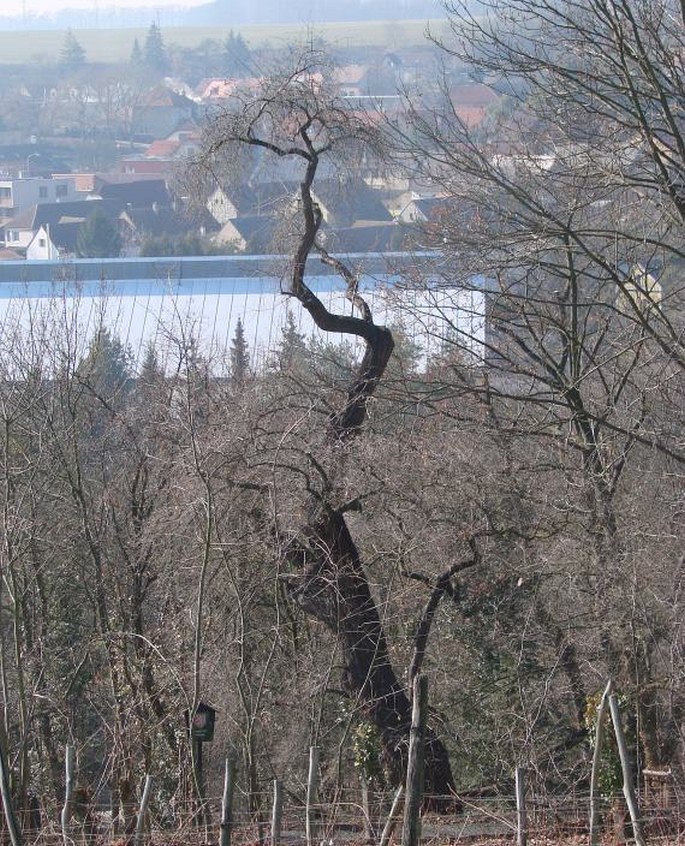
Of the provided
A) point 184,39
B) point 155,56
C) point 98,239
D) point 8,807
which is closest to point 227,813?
point 8,807

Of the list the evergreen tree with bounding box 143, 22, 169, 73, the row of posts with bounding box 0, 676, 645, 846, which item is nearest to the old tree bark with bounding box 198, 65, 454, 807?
the row of posts with bounding box 0, 676, 645, 846

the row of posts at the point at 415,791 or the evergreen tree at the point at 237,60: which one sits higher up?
the evergreen tree at the point at 237,60

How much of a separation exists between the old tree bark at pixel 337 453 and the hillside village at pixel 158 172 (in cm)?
36

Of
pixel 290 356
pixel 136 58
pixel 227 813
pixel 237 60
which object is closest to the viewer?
A: pixel 227 813

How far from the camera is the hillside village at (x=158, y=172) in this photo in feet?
43.0

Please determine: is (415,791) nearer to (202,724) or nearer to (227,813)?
(227,813)

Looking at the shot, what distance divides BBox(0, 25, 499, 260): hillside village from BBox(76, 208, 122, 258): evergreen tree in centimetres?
15

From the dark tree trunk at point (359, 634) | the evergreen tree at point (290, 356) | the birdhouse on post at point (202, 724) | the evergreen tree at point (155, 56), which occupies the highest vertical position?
the evergreen tree at point (155, 56)

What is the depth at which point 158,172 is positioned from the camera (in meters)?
97.7

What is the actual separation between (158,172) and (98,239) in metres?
34.8

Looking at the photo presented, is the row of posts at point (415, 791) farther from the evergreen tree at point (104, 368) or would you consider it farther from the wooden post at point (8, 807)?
the evergreen tree at point (104, 368)

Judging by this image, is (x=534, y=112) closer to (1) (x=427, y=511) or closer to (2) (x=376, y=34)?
(1) (x=427, y=511)

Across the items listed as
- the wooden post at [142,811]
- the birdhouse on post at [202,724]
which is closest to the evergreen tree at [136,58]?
the birdhouse on post at [202,724]

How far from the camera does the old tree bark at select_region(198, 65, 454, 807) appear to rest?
11.4 meters
